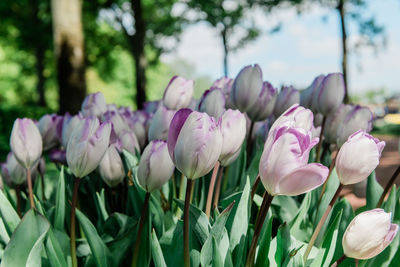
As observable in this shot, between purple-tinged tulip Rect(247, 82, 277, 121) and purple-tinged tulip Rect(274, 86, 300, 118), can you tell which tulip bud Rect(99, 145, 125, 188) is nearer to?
purple-tinged tulip Rect(247, 82, 277, 121)

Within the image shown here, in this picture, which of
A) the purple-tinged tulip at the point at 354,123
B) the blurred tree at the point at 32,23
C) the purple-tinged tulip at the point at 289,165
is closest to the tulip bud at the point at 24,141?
the purple-tinged tulip at the point at 289,165

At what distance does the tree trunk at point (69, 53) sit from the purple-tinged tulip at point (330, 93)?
20.7ft

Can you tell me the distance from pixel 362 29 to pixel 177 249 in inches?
760

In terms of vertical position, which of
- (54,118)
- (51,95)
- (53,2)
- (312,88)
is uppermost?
(53,2)

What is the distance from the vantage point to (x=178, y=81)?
66.1 inches

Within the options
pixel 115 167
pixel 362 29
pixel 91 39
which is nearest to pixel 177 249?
pixel 115 167

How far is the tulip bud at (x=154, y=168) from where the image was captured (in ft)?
3.77

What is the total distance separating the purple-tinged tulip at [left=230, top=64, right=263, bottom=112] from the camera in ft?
4.95

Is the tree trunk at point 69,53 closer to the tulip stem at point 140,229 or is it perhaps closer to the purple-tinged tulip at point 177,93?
the purple-tinged tulip at point 177,93

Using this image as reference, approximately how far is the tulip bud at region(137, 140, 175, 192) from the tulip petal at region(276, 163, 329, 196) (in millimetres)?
366

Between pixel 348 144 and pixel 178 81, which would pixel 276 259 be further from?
pixel 178 81

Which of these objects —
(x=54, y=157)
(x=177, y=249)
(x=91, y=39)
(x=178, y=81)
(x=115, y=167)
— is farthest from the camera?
(x=91, y=39)

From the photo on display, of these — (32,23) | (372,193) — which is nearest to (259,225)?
(372,193)

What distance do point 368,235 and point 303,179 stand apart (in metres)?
0.22
